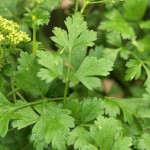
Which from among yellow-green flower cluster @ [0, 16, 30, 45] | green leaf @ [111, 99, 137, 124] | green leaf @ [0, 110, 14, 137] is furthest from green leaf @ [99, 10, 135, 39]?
green leaf @ [0, 110, 14, 137]

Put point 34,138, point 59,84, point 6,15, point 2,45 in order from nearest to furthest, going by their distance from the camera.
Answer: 1. point 34,138
2. point 2,45
3. point 59,84
4. point 6,15

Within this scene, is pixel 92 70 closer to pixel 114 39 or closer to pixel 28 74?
pixel 28 74

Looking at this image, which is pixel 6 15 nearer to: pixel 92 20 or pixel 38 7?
pixel 38 7

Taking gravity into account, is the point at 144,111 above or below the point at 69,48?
below

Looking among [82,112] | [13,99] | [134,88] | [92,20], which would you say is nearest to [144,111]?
[82,112]

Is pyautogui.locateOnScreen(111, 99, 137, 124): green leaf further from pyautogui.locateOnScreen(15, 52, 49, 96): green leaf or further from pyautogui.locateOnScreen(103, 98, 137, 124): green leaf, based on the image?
pyautogui.locateOnScreen(15, 52, 49, 96): green leaf

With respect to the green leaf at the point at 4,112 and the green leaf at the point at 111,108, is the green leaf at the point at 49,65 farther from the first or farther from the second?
the green leaf at the point at 111,108

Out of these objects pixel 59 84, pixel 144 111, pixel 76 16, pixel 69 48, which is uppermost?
pixel 76 16
